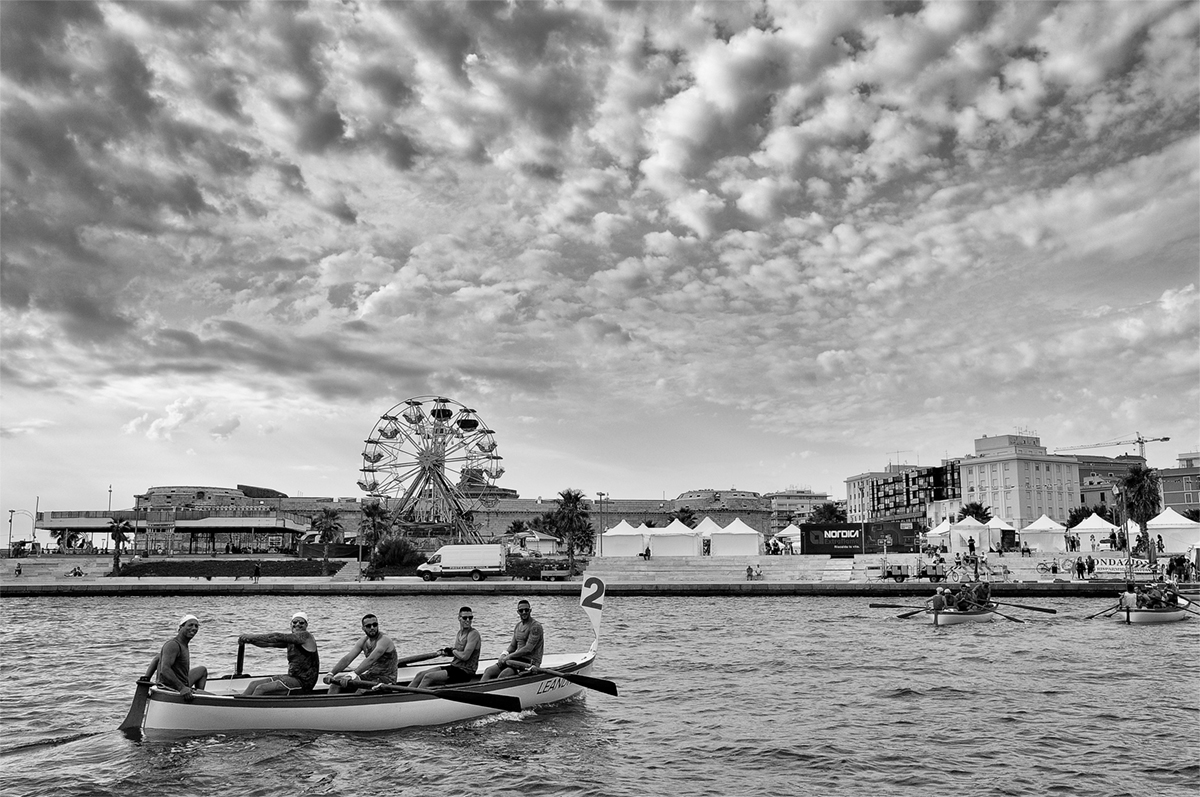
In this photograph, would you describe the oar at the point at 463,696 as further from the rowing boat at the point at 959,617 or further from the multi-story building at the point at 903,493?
the multi-story building at the point at 903,493

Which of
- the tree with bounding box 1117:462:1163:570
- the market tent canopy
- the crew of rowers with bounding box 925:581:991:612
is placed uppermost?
the tree with bounding box 1117:462:1163:570

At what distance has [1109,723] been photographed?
1683cm

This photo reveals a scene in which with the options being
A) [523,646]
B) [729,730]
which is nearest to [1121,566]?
[729,730]

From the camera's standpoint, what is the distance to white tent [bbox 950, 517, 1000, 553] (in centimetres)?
6712

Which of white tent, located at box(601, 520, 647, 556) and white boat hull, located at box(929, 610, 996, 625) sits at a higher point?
white tent, located at box(601, 520, 647, 556)

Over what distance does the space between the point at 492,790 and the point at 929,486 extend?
147 m

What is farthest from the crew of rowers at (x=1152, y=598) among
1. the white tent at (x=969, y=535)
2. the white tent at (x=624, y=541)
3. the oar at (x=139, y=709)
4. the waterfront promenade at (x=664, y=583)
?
the white tent at (x=624, y=541)

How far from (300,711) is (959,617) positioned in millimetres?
Answer: 27050

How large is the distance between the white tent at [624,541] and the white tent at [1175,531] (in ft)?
115

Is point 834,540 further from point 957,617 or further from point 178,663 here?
point 178,663

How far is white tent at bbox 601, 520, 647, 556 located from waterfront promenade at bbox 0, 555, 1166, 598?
3219 mm

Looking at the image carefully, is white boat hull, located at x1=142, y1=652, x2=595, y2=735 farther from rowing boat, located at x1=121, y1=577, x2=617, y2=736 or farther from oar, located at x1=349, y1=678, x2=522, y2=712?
oar, located at x1=349, y1=678, x2=522, y2=712

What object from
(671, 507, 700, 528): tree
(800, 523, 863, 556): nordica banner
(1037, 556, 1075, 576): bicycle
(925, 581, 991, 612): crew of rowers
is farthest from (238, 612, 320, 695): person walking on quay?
(671, 507, 700, 528): tree

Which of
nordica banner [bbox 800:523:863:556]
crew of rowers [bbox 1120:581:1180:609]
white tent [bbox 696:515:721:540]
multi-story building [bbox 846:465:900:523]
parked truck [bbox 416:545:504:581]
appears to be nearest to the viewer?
crew of rowers [bbox 1120:581:1180:609]
